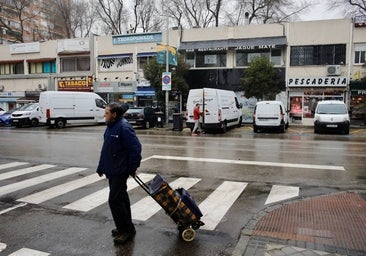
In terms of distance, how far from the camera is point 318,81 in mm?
26359

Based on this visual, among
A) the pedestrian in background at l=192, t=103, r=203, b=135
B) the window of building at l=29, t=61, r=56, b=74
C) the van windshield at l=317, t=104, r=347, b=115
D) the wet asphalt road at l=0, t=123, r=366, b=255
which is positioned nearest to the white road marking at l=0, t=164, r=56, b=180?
the wet asphalt road at l=0, t=123, r=366, b=255

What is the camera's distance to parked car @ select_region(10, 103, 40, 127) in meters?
25.4

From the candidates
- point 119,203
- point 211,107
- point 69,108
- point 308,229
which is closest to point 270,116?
point 211,107

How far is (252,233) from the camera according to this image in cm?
486

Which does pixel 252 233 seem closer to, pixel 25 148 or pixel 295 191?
pixel 295 191

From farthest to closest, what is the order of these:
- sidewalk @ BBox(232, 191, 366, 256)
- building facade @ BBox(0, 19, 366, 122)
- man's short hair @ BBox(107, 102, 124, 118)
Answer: building facade @ BBox(0, 19, 366, 122)
man's short hair @ BBox(107, 102, 124, 118)
sidewalk @ BBox(232, 191, 366, 256)

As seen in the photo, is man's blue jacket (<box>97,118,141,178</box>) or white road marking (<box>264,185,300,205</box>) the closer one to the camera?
man's blue jacket (<box>97,118,141,178</box>)

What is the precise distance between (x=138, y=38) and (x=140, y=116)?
35.4 ft

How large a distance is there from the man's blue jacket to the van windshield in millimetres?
17419

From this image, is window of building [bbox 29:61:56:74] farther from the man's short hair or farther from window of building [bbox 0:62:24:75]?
the man's short hair

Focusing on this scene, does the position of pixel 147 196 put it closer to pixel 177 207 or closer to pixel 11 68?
pixel 177 207

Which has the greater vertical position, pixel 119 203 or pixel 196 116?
pixel 196 116

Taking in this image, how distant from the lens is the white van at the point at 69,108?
23.7m

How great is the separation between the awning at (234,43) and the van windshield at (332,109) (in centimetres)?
817
